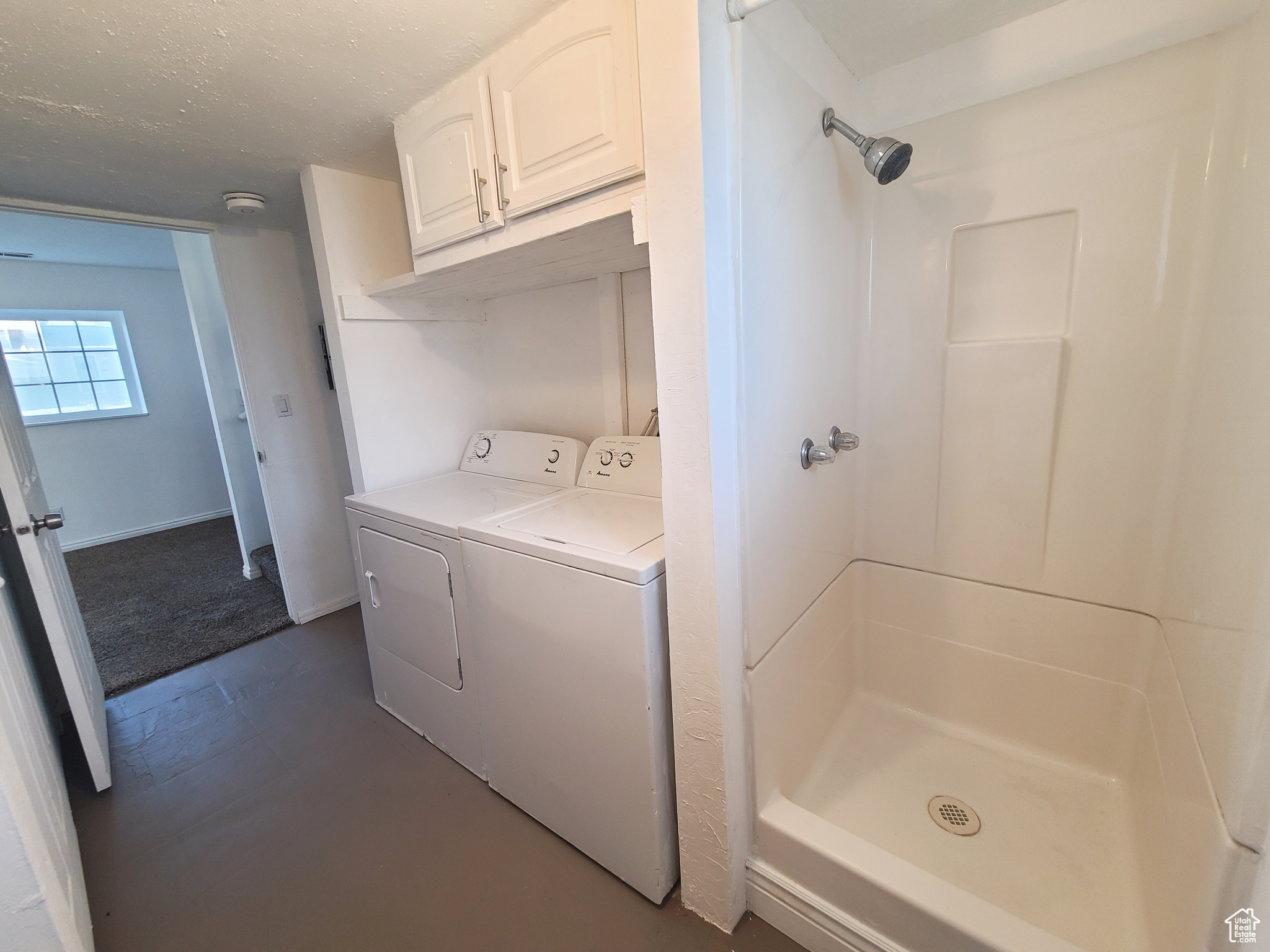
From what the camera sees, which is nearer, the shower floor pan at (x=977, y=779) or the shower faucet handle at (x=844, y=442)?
the shower floor pan at (x=977, y=779)

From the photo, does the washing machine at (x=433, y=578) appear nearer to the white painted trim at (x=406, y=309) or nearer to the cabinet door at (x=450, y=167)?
the white painted trim at (x=406, y=309)

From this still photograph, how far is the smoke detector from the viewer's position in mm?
2055

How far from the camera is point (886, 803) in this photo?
144cm

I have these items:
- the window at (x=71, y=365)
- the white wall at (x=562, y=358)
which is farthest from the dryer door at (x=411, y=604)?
the window at (x=71, y=365)

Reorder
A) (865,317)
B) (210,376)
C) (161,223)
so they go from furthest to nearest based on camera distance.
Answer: (210,376) < (161,223) < (865,317)

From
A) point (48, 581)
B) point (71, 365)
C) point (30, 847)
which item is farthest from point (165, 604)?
point (30, 847)

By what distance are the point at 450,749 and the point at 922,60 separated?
2575 millimetres

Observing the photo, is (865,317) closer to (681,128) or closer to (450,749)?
(681,128)

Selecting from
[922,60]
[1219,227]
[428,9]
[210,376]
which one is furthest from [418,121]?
[210,376]

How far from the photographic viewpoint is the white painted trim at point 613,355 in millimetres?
1873

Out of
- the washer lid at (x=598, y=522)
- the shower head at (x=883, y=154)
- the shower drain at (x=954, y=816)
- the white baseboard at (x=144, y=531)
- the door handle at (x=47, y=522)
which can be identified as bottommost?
the shower drain at (x=954, y=816)

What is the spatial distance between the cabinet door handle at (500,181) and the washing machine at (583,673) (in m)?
0.80

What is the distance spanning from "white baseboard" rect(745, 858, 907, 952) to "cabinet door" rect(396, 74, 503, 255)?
180 centimetres

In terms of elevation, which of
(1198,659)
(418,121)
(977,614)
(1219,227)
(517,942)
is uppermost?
(418,121)
